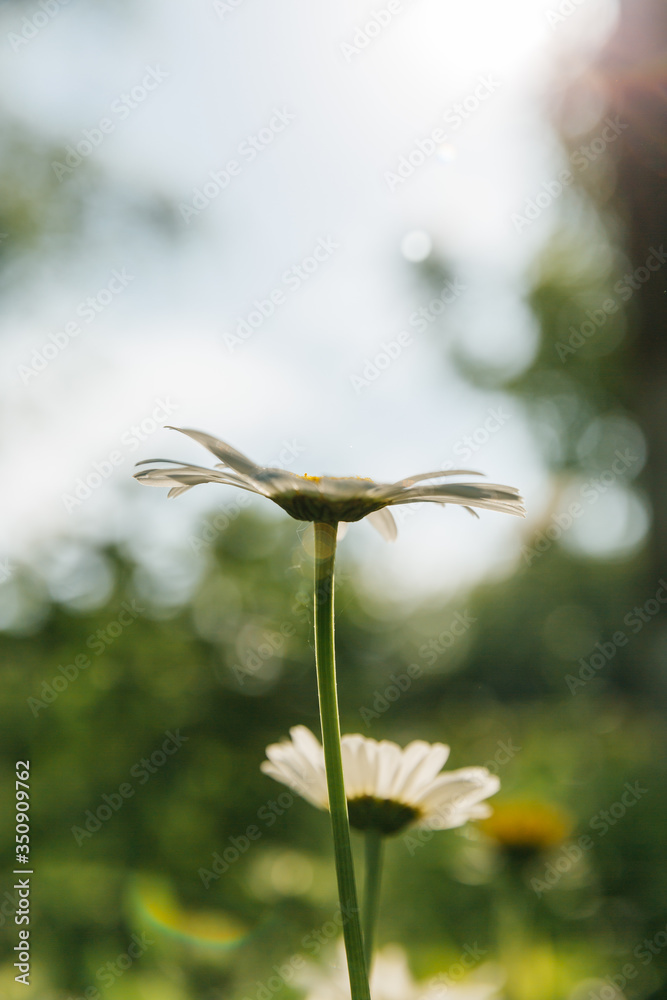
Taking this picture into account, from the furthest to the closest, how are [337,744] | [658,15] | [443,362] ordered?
1. [443,362]
2. [658,15]
3. [337,744]

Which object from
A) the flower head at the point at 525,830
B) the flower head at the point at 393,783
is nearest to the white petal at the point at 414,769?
the flower head at the point at 393,783

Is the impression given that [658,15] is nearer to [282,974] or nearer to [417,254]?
[417,254]

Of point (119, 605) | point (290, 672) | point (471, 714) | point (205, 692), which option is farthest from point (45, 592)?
point (471, 714)

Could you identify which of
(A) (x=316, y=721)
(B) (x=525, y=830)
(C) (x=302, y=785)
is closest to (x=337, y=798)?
(C) (x=302, y=785)

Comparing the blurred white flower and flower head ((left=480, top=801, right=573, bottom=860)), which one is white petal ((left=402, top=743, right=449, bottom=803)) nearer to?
the blurred white flower

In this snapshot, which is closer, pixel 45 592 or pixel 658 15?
pixel 658 15

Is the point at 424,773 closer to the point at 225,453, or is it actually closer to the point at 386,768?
the point at 386,768

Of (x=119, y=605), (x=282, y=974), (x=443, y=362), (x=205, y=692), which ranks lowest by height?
(x=282, y=974)
